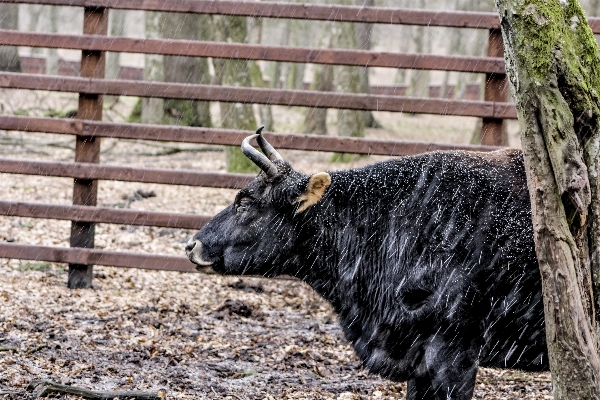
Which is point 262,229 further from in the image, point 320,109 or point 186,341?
point 320,109

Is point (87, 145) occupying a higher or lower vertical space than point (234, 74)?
lower

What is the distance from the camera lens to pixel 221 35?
11.7 metres

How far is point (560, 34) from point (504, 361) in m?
2.03

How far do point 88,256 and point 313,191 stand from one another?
305cm

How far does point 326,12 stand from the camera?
6840 mm

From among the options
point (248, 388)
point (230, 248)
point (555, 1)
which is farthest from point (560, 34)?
→ point (248, 388)

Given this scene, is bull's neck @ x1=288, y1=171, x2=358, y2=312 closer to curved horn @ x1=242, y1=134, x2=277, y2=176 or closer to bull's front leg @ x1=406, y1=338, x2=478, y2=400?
curved horn @ x1=242, y1=134, x2=277, y2=176

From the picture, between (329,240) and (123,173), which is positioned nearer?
(329,240)

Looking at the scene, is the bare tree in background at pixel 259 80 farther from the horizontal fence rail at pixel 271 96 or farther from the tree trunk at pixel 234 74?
the horizontal fence rail at pixel 271 96

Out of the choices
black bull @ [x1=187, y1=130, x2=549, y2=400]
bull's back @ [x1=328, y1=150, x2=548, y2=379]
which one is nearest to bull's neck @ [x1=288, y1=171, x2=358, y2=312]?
black bull @ [x1=187, y1=130, x2=549, y2=400]

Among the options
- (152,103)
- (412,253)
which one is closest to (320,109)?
(152,103)

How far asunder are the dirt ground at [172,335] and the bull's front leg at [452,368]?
858 mm

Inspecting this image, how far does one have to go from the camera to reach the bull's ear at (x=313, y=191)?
4777 mm

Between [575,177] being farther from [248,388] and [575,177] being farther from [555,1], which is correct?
[248,388]
